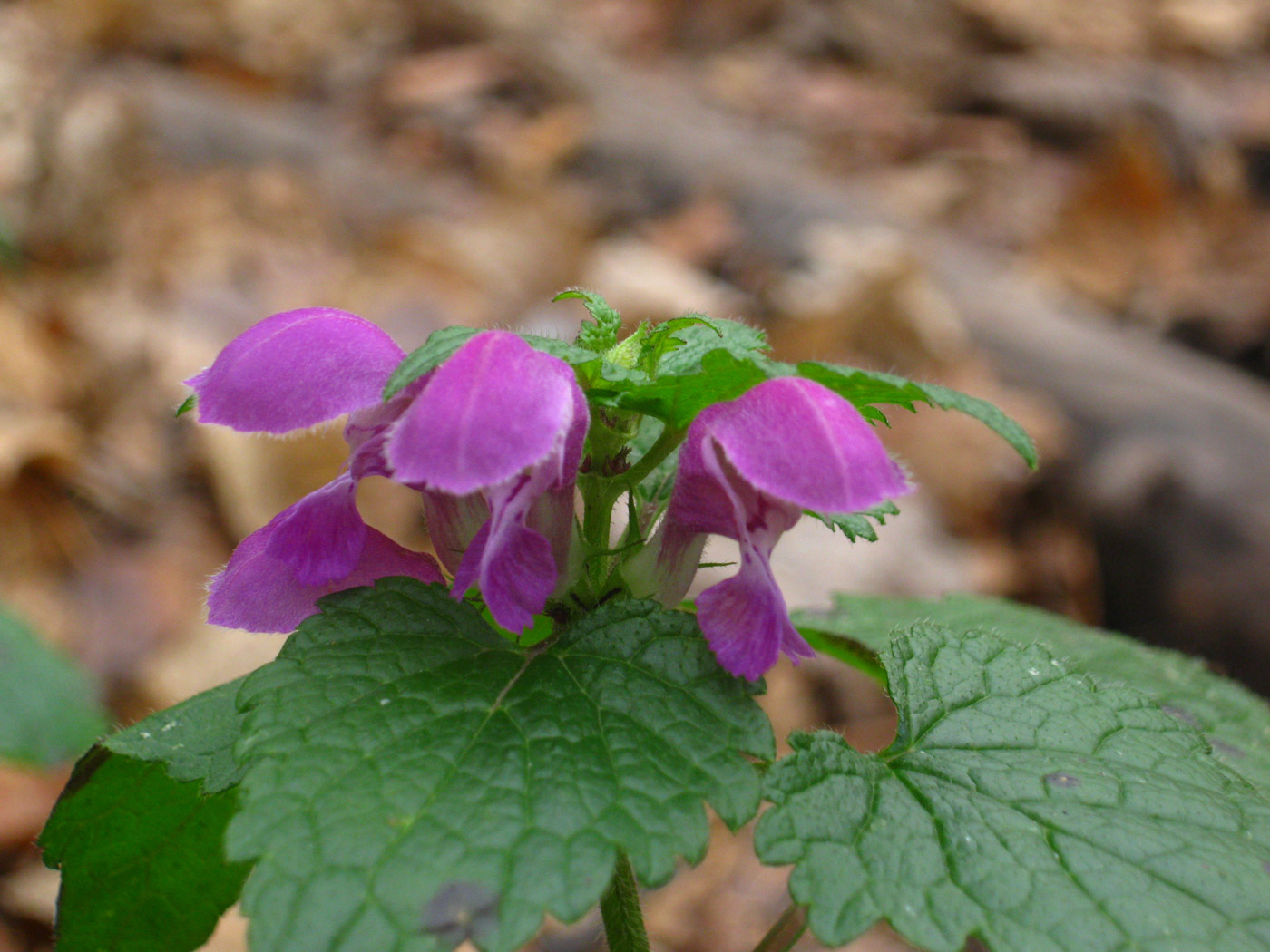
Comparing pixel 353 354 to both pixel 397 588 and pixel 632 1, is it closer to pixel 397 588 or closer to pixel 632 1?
pixel 397 588

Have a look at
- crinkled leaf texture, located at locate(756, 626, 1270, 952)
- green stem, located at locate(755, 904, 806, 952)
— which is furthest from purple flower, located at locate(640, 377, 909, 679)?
green stem, located at locate(755, 904, 806, 952)

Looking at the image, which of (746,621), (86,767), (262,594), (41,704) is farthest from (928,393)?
(41,704)

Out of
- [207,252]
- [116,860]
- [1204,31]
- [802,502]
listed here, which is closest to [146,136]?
[207,252]

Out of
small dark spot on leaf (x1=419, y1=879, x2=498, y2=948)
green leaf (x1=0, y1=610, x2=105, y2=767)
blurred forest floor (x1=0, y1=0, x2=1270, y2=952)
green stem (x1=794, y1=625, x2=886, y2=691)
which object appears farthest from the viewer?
blurred forest floor (x1=0, y1=0, x2=1270, y2=952)

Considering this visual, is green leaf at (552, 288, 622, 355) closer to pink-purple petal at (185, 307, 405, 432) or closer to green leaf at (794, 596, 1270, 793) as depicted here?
pink-purple petal at (185, 307, 405, 432)

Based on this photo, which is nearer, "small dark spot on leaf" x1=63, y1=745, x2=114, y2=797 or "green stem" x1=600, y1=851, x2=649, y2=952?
"green stem" x1=600, y1=851, x2=649, y2=952

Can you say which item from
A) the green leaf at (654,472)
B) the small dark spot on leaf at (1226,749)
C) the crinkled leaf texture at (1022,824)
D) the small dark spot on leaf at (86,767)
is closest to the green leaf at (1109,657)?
the small dark spot on leaf at (1226,749)

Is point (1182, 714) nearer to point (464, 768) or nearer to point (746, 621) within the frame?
point (746, 621)
